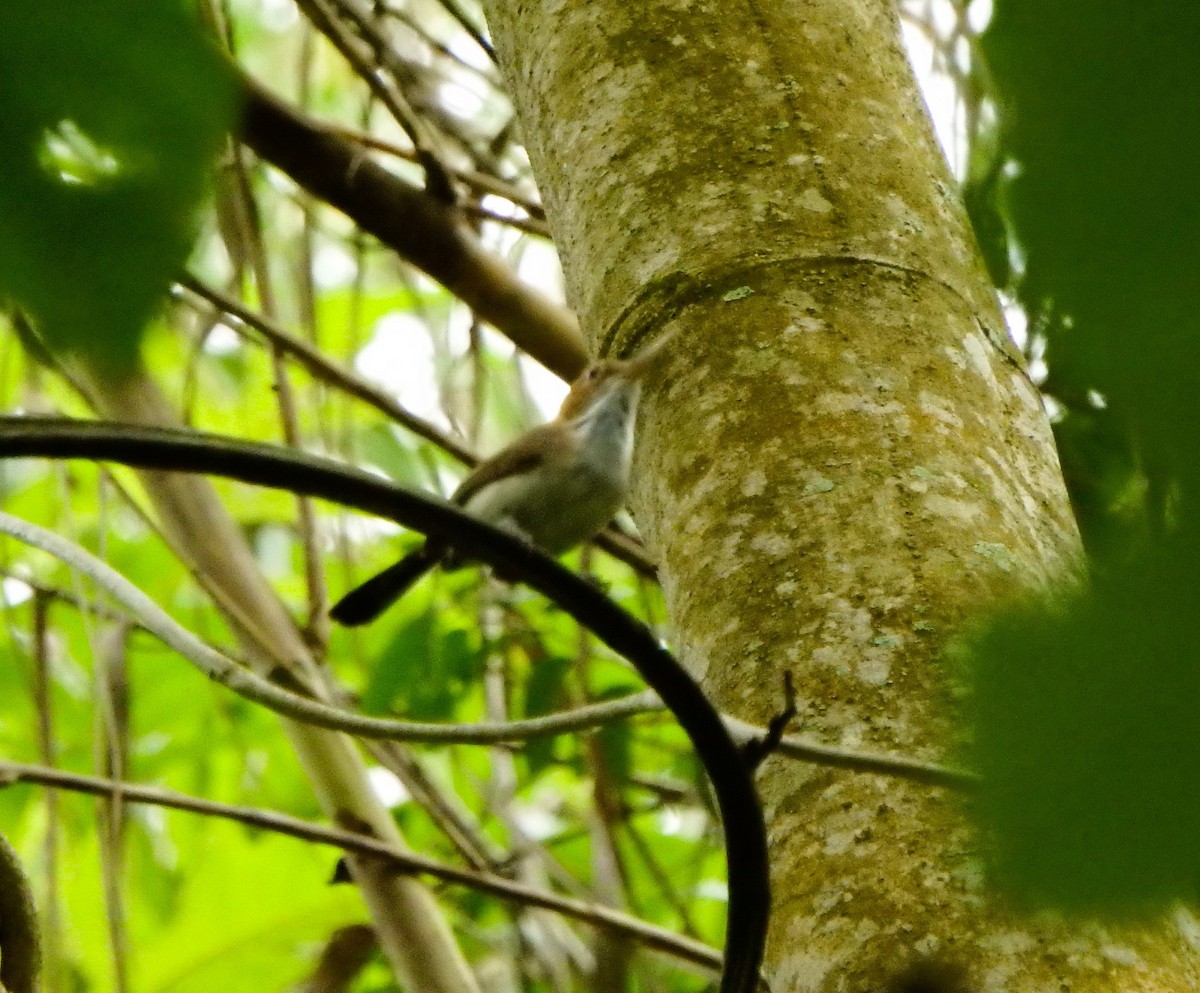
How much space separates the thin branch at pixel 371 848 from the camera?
2.16m

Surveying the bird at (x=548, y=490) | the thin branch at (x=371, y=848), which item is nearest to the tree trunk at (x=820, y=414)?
the thin branch at (x=371, y=848)

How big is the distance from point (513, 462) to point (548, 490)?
4.6 inches

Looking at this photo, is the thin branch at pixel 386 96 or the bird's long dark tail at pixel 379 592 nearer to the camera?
the thin branch at pixel 386 96

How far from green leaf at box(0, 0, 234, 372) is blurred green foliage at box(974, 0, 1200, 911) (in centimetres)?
17

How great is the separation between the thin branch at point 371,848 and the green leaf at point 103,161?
199 centimetres

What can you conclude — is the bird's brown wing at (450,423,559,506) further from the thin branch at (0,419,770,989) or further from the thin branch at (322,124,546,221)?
the thin branch at (0,419,770,989)

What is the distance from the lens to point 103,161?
29 cm

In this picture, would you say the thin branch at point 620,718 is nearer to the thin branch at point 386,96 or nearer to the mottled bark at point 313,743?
the mottled bark at point 313,743

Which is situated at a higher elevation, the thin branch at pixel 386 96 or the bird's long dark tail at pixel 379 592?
the thin branch at pixel 386 96

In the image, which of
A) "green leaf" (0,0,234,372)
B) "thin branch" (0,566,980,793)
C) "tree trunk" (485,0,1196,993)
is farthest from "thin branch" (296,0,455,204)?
"green leaf" (0,0,234,372)

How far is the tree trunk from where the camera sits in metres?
1.16

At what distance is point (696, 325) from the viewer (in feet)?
5.16

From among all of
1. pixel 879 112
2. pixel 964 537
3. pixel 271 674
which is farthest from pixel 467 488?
pixel 964 537

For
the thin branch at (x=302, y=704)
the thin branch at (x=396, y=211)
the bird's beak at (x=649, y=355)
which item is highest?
the thin branch at (x=396, y=211)
